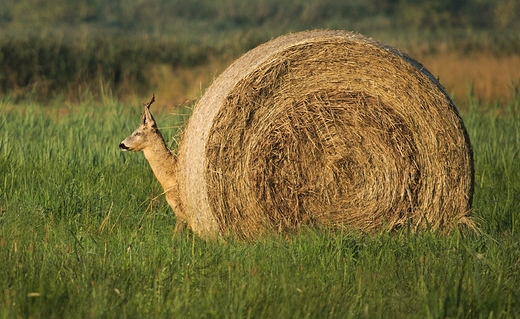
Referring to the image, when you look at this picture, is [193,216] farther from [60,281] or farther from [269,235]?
[60,281]

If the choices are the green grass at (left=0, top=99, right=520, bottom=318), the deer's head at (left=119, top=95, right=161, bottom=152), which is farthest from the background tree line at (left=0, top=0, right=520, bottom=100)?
the deer's head at (left=119, top=95, right=161, bottom=152)

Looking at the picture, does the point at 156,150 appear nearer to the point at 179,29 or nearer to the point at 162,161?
the point at 162,161

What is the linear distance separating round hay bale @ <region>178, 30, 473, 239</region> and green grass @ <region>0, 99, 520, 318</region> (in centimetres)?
30

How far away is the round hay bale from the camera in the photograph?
6270 millimetres

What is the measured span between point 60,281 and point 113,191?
2616mm

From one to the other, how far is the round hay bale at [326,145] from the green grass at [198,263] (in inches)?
11.6

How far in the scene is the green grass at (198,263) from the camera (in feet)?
14.8

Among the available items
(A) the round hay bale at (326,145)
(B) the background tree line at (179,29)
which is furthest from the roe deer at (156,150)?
(B) the background tree line at (179,29)

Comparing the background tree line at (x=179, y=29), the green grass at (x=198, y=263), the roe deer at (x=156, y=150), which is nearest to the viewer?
the green grass at (x=198, y=263)

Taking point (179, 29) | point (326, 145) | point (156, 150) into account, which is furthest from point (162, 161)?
point (179, 29)

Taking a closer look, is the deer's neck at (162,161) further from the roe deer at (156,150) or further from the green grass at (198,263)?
the green grass at (198,263)

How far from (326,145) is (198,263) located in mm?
1742

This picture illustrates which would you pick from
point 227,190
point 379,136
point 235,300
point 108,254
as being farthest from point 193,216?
point 235,300

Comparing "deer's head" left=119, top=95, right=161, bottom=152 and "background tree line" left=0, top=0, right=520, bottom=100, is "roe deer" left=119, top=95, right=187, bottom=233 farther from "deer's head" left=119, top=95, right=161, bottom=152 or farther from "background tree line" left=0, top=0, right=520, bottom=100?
"background tree line" left=0, top=0, right=520, bottom=100
